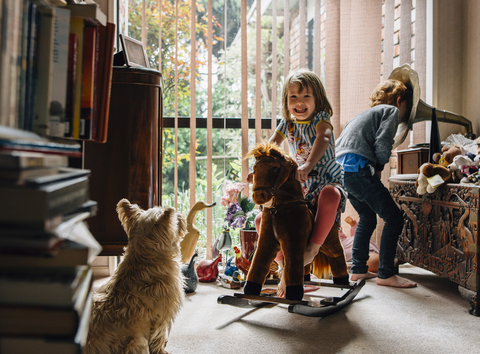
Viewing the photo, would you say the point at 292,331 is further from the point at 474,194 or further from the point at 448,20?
the point at 448,20

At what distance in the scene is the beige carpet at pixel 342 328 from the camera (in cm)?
119

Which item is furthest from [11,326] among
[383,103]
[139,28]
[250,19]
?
[250,19]

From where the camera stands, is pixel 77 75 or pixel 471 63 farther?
pixel 471 63

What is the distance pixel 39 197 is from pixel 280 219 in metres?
1.00

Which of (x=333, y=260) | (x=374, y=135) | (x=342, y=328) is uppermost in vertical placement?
(x=374, y=135)

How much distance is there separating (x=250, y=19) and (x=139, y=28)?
0.79 meters

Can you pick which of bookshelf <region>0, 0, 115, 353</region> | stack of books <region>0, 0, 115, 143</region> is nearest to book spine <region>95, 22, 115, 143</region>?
stack of books <region>0, 0, 115, 143</region>

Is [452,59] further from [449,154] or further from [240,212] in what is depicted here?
[240,212]

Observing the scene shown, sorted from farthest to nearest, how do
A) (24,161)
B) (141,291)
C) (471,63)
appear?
1. (471,63)
2. (141,291)
3. (24,161)

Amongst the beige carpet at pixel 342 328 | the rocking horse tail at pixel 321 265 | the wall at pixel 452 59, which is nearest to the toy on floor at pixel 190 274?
the beige carpet at pixel 342 328

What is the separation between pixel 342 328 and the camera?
4.45ft

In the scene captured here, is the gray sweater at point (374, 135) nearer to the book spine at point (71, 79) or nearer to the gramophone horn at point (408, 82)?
the gramophone horn at point (408, 82)

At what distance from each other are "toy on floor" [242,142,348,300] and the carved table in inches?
30.6

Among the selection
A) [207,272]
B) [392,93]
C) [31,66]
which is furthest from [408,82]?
[31,66]
